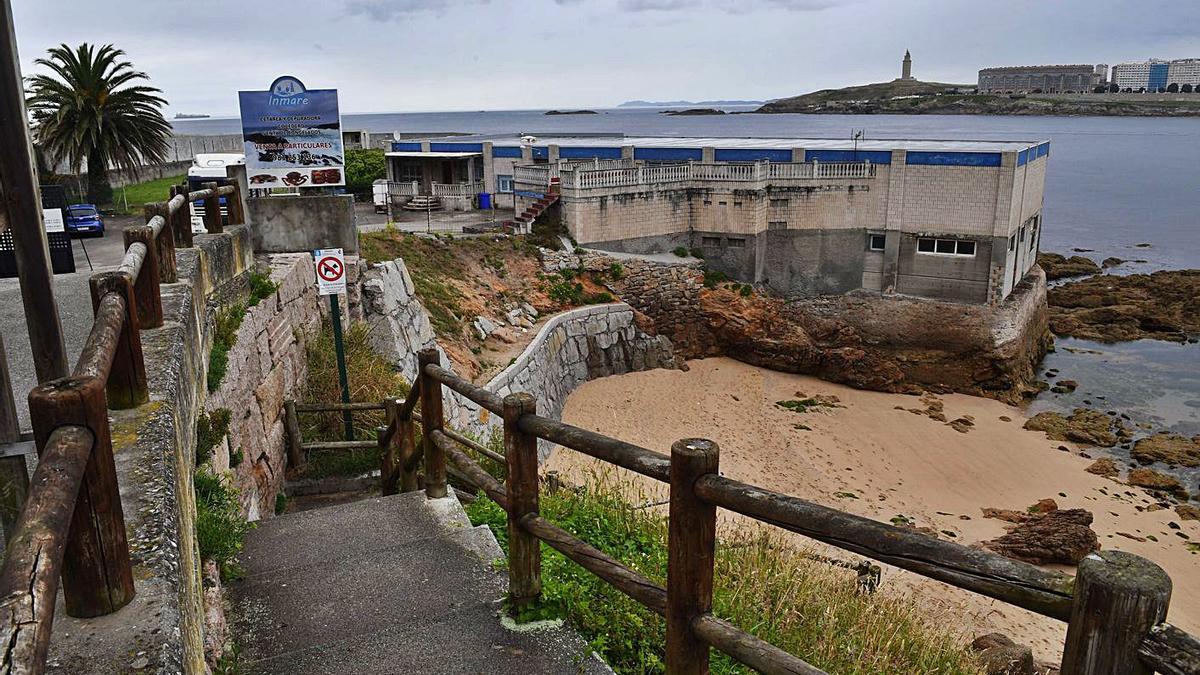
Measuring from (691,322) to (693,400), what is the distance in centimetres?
467

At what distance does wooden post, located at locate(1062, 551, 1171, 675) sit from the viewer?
82.7 inches

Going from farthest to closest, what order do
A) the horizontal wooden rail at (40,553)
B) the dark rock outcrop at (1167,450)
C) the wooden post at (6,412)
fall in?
A: the dark rock outcrop at (1167,450)
the wooden post at (6,412)
the horizontal wooden rail at (40,553)

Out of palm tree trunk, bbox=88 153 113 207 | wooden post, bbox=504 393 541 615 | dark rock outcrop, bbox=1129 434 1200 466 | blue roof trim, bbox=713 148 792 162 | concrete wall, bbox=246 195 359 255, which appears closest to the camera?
wooden post, bbox=504 393 541 615

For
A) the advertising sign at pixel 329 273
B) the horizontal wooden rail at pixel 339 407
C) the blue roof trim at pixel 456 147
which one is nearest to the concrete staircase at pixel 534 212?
the blue roof trim at pixel 456 147

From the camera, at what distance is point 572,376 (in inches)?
1086

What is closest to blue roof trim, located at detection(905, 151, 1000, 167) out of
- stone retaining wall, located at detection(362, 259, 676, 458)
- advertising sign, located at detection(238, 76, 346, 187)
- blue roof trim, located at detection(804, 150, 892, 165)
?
blue roof trim, located at detection(804, 150, 892, 165)

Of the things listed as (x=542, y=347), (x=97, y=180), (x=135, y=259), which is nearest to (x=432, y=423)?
(x=135, y=259)

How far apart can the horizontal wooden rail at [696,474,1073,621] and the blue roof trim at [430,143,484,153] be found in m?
39.4

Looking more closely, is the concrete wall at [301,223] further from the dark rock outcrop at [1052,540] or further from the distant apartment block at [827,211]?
the distant apartment block at [827,211]

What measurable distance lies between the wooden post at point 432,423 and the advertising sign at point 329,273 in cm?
611

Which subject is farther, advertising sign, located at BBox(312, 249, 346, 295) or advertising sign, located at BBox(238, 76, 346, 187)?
advertising sign, located at BBox(238, 76, 346, 187)

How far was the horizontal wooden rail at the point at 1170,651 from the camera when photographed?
6.67 feet

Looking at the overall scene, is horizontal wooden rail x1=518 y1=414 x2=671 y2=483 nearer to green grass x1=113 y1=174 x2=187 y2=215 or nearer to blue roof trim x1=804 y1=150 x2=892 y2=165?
green grass x1=113 y1=174 x2=187 y2=215

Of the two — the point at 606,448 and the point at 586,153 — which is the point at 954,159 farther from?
the point at 606,448
